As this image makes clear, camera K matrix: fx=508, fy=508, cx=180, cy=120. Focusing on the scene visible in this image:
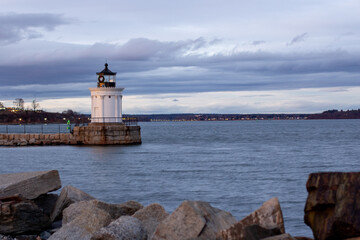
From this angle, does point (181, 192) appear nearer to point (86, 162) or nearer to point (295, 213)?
point (295, 213)

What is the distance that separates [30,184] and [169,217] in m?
4.04

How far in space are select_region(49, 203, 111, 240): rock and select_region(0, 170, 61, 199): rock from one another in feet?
6.90

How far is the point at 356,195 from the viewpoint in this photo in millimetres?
5918

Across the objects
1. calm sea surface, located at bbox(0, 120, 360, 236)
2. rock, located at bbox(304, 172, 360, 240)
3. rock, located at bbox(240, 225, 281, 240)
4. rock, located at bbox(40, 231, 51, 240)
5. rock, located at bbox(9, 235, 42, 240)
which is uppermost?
rock, located at bbox(304, 172, 360, 240)

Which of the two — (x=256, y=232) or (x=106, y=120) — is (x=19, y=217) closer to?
(x=256, y=232)

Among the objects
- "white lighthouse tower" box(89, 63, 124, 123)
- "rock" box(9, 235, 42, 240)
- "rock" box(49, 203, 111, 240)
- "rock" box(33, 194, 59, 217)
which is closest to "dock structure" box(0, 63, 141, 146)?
"white lighthouse tower" box(89, 63, 124, 123)

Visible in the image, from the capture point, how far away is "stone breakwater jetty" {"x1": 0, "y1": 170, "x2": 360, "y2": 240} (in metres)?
6.01

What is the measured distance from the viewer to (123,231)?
7.07 metres

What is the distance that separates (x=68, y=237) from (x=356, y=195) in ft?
14.6

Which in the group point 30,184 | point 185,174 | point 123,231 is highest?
point 30,184

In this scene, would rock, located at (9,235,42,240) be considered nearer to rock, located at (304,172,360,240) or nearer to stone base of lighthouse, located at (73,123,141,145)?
rock, located at (304,172,360,240)

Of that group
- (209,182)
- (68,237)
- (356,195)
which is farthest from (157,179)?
(356,195)

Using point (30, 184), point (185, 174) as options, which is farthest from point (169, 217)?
point (185, 174)

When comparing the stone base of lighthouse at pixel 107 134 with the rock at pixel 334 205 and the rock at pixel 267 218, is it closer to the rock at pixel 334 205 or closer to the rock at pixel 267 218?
the rock at pixel 267 218
